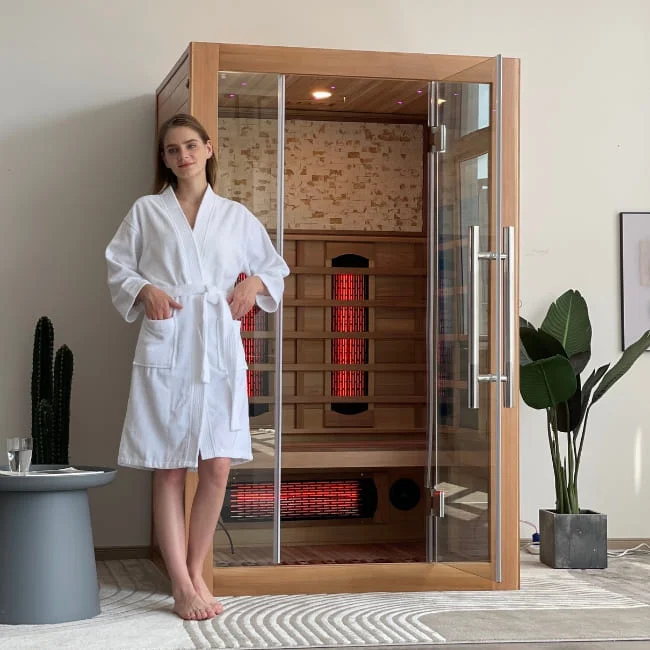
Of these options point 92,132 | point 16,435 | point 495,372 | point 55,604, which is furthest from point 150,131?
point 55,604

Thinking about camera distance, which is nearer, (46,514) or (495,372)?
(46,514)

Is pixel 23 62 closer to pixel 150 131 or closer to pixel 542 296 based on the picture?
pixel 150 131

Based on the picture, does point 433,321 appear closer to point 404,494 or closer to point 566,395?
point 566,395

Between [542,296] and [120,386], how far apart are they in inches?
72.3

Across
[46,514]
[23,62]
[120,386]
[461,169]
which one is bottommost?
[46,514]

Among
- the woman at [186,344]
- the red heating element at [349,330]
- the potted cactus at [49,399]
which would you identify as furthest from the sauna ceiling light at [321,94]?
the potted cactus at [49,399]

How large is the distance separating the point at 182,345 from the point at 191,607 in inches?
30.7

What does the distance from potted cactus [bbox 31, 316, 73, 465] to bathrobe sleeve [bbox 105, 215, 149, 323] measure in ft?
2.47

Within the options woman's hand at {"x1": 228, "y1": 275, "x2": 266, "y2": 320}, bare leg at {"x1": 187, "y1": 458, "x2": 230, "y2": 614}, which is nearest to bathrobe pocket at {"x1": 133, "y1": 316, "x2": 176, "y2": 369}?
woman's hand at {"x1": 228, "y1": 275, "x2": 266, "y2": 320}

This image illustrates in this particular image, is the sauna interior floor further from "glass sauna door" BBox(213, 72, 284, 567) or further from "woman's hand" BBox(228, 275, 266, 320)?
"woman's hand" BBox(228, 275, 266, 320)

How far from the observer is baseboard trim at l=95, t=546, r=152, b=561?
445cm

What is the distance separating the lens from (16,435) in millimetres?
4402

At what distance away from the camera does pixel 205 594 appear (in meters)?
3.40

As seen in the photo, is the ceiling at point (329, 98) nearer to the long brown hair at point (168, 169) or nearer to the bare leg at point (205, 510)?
the long brown hair at point (168, 169)
